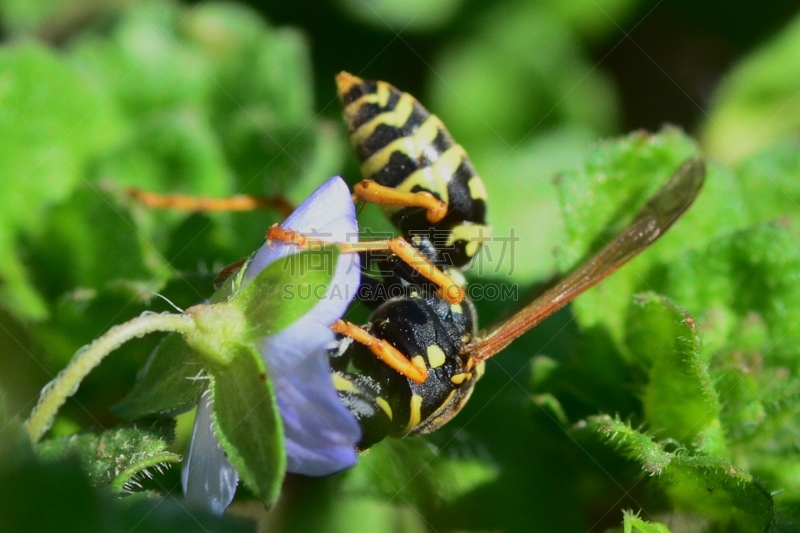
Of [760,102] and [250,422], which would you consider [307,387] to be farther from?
[760,102]

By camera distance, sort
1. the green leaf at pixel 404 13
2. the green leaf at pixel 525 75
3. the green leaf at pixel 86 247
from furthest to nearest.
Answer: the green leaf at pixel 525 75 → the green leaf at pixel 404 13 → the green leaf at pixel 86 247

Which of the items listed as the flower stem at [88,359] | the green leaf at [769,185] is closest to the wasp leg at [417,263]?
the flower stem at [88,359]

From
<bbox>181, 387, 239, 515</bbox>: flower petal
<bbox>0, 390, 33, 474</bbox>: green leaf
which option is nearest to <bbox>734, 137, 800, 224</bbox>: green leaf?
<bbox>181, 387, 239, 515</bbox>: flower petal

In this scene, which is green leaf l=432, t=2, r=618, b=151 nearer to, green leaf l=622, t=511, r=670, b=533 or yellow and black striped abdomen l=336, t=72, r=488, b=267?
yellow and black striped abdomen l=336, t=72, r=488, b=267

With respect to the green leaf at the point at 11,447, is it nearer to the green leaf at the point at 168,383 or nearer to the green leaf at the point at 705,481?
the green leaf at the point at 168,383

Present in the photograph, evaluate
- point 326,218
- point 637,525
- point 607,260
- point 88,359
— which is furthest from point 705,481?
point 88,359

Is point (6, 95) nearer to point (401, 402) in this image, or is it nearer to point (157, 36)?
point (157, 36)
